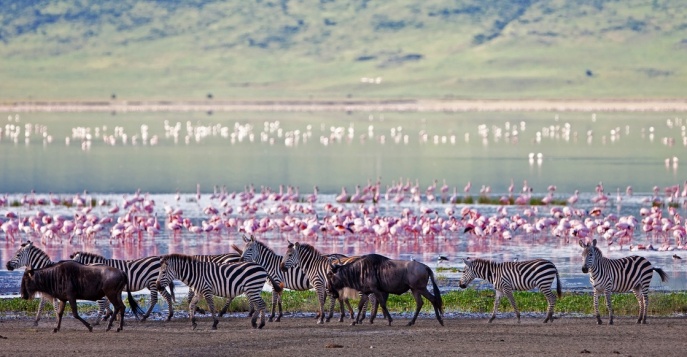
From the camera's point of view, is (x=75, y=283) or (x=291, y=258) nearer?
(x=75, y=283)

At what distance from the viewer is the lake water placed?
25.8 meters

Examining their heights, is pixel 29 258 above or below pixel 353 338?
above

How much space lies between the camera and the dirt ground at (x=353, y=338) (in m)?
13.4

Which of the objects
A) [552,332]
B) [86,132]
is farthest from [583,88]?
[552,332]

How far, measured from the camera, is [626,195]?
1431 inches

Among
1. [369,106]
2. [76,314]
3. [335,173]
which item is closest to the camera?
[76,314]

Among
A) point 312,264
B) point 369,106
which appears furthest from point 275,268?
point 369,106

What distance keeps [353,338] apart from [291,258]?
6.38ft

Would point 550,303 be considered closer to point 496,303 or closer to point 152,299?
point 496,303

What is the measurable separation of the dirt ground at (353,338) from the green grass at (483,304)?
0.77 meters

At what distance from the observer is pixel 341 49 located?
150 m

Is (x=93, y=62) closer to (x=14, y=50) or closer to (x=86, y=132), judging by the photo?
(x=14, y=50)

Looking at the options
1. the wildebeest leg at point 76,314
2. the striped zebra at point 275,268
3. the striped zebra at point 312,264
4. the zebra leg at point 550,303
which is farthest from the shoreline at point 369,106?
the wildebeest leg at point 76,314

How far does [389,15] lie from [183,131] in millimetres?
84544
